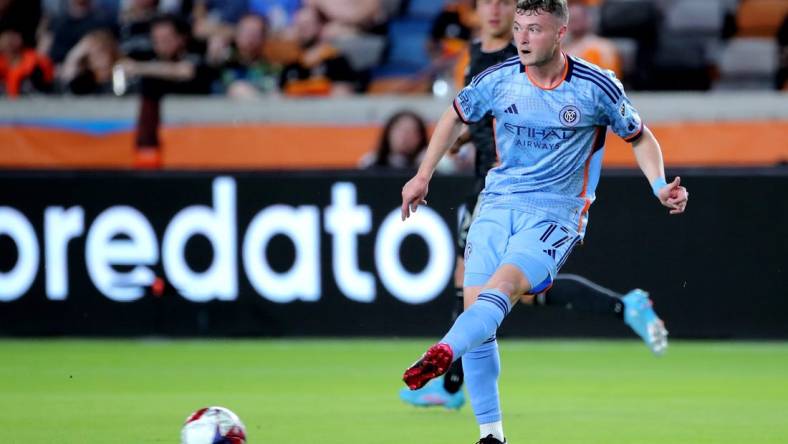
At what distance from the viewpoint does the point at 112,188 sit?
1225 cm

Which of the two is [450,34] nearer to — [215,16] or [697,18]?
[697,18]

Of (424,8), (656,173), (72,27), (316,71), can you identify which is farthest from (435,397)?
(72,27)

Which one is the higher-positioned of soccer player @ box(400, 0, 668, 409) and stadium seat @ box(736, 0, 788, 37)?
stadium seat @ box(736, 0, 788, 37)

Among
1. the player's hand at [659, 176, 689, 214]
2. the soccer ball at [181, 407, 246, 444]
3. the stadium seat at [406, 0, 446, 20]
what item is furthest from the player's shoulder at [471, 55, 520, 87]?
the stadium seat at [406, 0, 446, 20]

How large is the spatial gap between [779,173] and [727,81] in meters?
3.54

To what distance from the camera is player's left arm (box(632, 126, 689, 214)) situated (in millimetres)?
6480

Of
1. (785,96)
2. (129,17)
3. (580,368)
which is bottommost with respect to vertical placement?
(580,368)

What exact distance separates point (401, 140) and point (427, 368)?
679 centimetres

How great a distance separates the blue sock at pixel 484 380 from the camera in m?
6.44

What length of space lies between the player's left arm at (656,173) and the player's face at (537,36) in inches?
24.5

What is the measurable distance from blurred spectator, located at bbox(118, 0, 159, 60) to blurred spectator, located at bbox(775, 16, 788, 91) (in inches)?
234

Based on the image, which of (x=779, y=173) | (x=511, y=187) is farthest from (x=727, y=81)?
(x=511, y=187)

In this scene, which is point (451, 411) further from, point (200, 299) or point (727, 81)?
point (727, 81)

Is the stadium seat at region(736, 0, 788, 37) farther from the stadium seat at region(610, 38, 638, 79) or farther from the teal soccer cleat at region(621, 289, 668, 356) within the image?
the teal soccer cleat at region(621, 289, 668, 356)
